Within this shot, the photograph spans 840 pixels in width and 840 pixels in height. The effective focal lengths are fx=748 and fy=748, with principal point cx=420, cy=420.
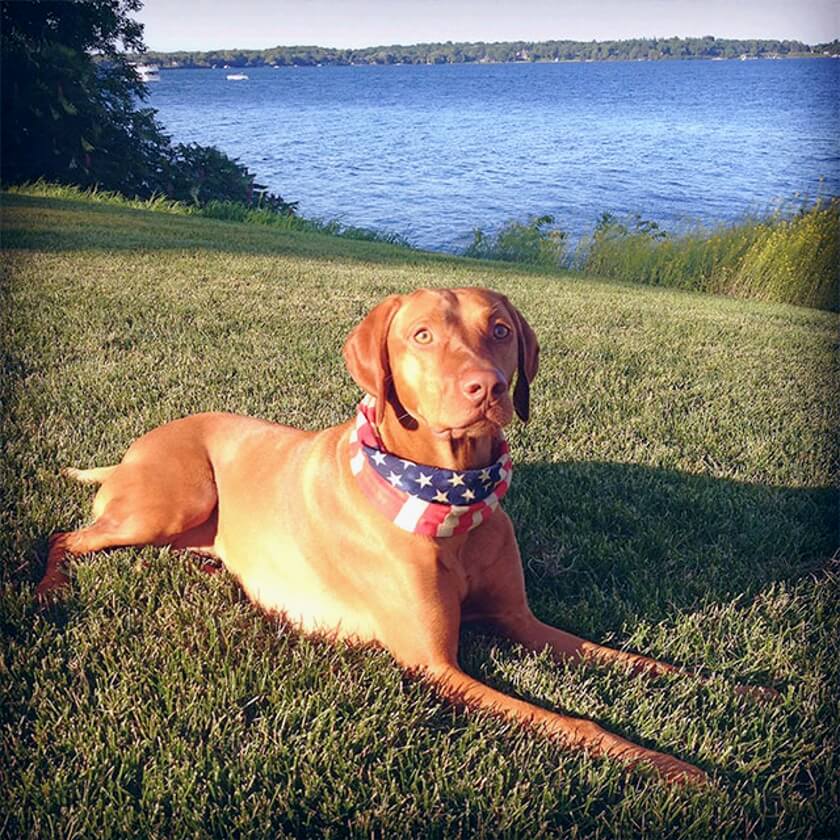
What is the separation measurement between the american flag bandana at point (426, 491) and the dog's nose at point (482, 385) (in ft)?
1.00

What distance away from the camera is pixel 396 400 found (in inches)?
101

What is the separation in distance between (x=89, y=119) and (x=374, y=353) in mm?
11791

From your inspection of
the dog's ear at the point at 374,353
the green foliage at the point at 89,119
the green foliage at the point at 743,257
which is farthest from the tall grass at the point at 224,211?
the dog's ear at the point at 374,353

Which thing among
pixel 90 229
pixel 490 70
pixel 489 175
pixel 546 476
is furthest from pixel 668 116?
pixel 490 70

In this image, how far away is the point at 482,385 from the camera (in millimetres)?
2293

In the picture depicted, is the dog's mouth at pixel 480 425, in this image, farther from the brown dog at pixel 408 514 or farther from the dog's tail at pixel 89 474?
the dog's tail at pixel 89 474

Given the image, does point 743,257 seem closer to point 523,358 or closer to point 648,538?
point 648,538

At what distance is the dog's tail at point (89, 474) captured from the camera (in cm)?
364

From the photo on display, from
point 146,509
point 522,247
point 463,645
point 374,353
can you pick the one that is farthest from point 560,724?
point 522,247

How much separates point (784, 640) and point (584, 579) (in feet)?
2.60

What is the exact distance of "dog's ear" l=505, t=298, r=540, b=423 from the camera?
2672 millimetres

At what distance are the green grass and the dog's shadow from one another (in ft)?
0.05

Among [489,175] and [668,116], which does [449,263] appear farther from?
[668,116]

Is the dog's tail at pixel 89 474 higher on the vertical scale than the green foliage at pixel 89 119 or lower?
lower
